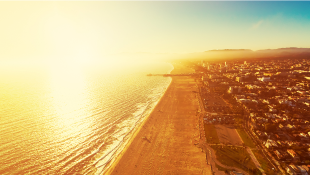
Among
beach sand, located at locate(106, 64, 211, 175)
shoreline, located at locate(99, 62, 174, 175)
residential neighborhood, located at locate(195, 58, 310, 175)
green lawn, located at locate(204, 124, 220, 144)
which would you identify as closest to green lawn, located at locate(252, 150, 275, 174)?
residential neighborhood, located at locate(195, 58, 310, 175)

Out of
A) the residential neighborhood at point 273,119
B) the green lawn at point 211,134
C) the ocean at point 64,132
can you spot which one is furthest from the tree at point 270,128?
the ocean at point 64,132

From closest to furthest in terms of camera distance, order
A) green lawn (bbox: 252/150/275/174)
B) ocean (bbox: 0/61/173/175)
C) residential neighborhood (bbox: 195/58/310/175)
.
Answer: green lawn (bbox: 252/150/275/174) < ocean (bbox: 0/61/173/175) < residential neighborhood (bbox: 195/58/310/175)

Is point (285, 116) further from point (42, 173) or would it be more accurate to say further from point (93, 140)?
point (42, 173)

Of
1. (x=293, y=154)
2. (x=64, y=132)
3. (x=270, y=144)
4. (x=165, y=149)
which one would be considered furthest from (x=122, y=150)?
(x=293, y=154)

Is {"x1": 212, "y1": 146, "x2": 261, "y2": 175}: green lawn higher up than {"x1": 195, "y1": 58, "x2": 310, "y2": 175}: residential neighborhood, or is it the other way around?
{"x1": 195, "y1": 58, "x2": 310, "y2": 175}: residential neighborhood

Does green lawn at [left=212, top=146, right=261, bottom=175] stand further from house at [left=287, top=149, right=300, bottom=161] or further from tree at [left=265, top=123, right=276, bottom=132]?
tree at [left=265, top=123, right=276, bottom=132]

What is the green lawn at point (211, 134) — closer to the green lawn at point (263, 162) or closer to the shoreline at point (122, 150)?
the green lawn at point (263, 162)

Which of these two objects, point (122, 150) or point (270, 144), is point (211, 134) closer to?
point (270, 144)
